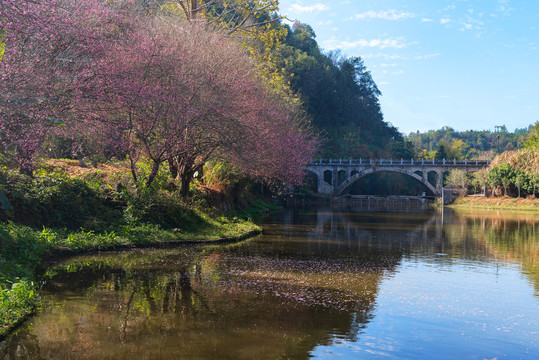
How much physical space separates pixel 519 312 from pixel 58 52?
14.6 metres

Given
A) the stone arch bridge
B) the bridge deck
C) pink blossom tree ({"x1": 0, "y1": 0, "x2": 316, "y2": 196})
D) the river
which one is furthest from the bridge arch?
the river

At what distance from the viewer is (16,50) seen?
1382 centimetres

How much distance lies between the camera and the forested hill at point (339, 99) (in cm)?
12650

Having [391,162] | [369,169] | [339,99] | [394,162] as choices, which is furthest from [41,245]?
[339,99]

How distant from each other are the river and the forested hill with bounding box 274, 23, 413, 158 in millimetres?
96277

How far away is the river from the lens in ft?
30.1

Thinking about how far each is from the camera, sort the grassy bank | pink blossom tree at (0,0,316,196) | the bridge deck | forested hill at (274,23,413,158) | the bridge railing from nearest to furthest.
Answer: pink blossom tree at (0,0,316,196) → the grassy bank → the bridge railing → the bridge deck → forested hill at (274,23,413,158)

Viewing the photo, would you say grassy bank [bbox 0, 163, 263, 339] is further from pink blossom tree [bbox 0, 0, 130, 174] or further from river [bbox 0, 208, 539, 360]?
pink blossom tree [bbox 0, 0, 130, 174]

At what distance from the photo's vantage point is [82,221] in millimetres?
20078

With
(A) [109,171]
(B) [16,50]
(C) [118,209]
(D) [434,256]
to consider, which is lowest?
(D) [434,256]

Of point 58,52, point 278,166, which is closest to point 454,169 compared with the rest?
point 278,166

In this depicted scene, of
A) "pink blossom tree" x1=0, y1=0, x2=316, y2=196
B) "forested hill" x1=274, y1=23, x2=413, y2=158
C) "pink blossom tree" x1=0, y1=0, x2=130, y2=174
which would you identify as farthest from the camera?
"forested hill" x1=274, y1=23, x2=413, y2=158

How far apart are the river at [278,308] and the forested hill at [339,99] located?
96.3 metres

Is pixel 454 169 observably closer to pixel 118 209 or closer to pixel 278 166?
pixel 278 166
